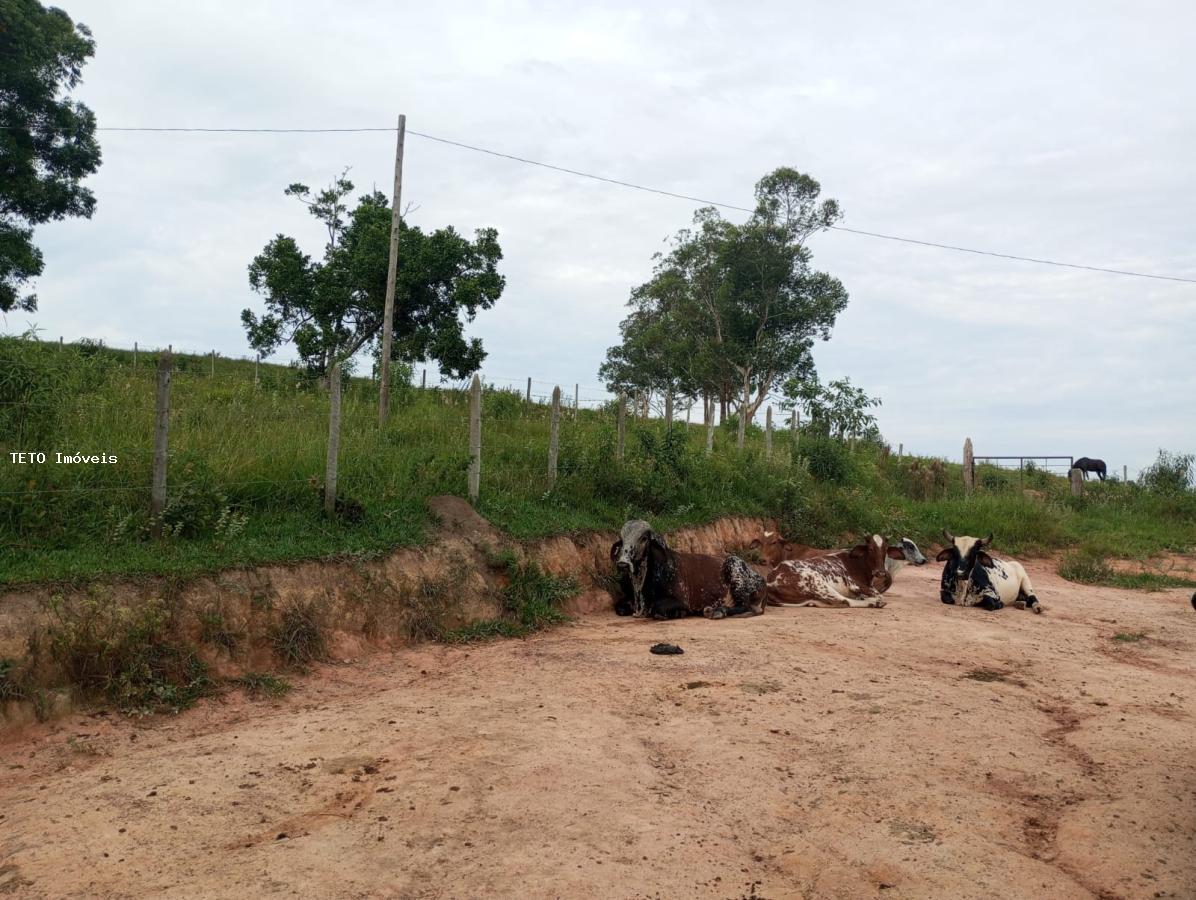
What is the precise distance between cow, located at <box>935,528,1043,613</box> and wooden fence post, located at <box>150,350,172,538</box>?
8981 mm

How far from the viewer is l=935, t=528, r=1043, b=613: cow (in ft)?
35.9

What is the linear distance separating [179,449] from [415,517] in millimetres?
2467

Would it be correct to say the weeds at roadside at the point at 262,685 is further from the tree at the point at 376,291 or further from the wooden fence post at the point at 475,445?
the tree at the point at 376,291

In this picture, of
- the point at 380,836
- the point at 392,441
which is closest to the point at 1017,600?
the point at 392,441

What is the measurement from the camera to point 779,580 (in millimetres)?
11281

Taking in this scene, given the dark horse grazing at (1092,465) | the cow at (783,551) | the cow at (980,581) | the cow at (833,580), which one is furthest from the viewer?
the dark horse grazing at (1092,465)

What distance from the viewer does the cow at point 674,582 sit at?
10.1 meters

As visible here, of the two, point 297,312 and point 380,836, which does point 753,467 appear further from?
point 297,312

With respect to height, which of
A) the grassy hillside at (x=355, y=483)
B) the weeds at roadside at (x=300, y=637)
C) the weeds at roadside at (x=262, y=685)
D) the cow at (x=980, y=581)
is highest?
the grassy hillside at (x=355, y=483)

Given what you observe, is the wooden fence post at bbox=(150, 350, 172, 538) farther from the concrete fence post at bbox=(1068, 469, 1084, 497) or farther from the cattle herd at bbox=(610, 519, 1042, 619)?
the concrete fence post at bbox=(1068, 469, 1084, 497)

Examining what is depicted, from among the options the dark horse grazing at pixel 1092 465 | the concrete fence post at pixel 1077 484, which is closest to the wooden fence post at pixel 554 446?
the concrete fence post at pixel 1077 484

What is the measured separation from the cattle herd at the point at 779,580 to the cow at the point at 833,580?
13 millimetres

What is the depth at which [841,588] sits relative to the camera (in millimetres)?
11289

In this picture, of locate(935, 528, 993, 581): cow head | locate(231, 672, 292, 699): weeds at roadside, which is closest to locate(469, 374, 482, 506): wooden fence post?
locate(231, 672, 292, 699): weeds at roadside
